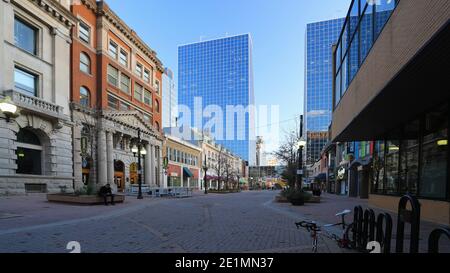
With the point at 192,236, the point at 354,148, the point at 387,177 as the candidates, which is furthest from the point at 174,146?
the point at 192,236

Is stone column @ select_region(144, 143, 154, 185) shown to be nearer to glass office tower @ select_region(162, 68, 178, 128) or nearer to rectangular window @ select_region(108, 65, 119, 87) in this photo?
rectangular window @ select_region(108, 65, 119, 87)

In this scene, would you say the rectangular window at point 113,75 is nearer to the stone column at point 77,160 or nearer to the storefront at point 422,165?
the stone column at point 77,160

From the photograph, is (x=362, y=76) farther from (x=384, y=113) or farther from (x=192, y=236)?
(x=192, y=236)

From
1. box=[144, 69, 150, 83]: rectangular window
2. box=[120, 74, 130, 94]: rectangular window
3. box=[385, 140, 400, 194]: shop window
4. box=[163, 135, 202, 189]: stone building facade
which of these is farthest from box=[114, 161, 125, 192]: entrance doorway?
box=[385, 140, 400, 194]: shop window

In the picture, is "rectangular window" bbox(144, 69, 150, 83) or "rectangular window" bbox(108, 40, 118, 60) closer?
"rectangular window" bbox(108, 40, 118, 60)

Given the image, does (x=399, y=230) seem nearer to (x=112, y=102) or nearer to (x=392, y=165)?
(x=392, y=165)

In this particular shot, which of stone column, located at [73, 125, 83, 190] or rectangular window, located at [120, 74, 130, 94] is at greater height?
rectangular window, located at [120, 74, 130, 94]

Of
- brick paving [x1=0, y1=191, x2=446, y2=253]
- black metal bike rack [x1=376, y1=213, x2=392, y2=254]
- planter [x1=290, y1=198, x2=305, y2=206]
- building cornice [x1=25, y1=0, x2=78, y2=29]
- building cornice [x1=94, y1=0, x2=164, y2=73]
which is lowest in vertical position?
planter [x1=290, y1=198, x2=305, y2=206]

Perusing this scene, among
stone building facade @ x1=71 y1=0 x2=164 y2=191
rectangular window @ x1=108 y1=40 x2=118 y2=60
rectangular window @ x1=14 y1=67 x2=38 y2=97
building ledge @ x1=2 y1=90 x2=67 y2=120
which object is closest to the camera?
building ledge @ x1=2 y1=90 x2=67 y2=120

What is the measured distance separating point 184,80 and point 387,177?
4927cm

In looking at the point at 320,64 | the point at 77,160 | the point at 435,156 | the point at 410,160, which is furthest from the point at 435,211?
the point at 320,64

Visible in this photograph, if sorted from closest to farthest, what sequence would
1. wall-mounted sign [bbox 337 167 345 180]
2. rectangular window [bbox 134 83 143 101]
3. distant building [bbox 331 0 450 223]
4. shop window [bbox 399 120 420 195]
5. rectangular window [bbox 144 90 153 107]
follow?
distant building [bbox 331 0 450 223]
shop window [bbox 399 120 420 195]
wall-mounted sign [bbox 337 167 345 180]
rectangular window [bbox 134 83 143 101]
rectangular window [bbox 144 90 153 107]

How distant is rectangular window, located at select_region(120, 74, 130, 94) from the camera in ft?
144

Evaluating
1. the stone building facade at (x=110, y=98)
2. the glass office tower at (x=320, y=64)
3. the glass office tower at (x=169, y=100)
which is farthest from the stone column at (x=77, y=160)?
the glass office tower at (x=169, y=100)
